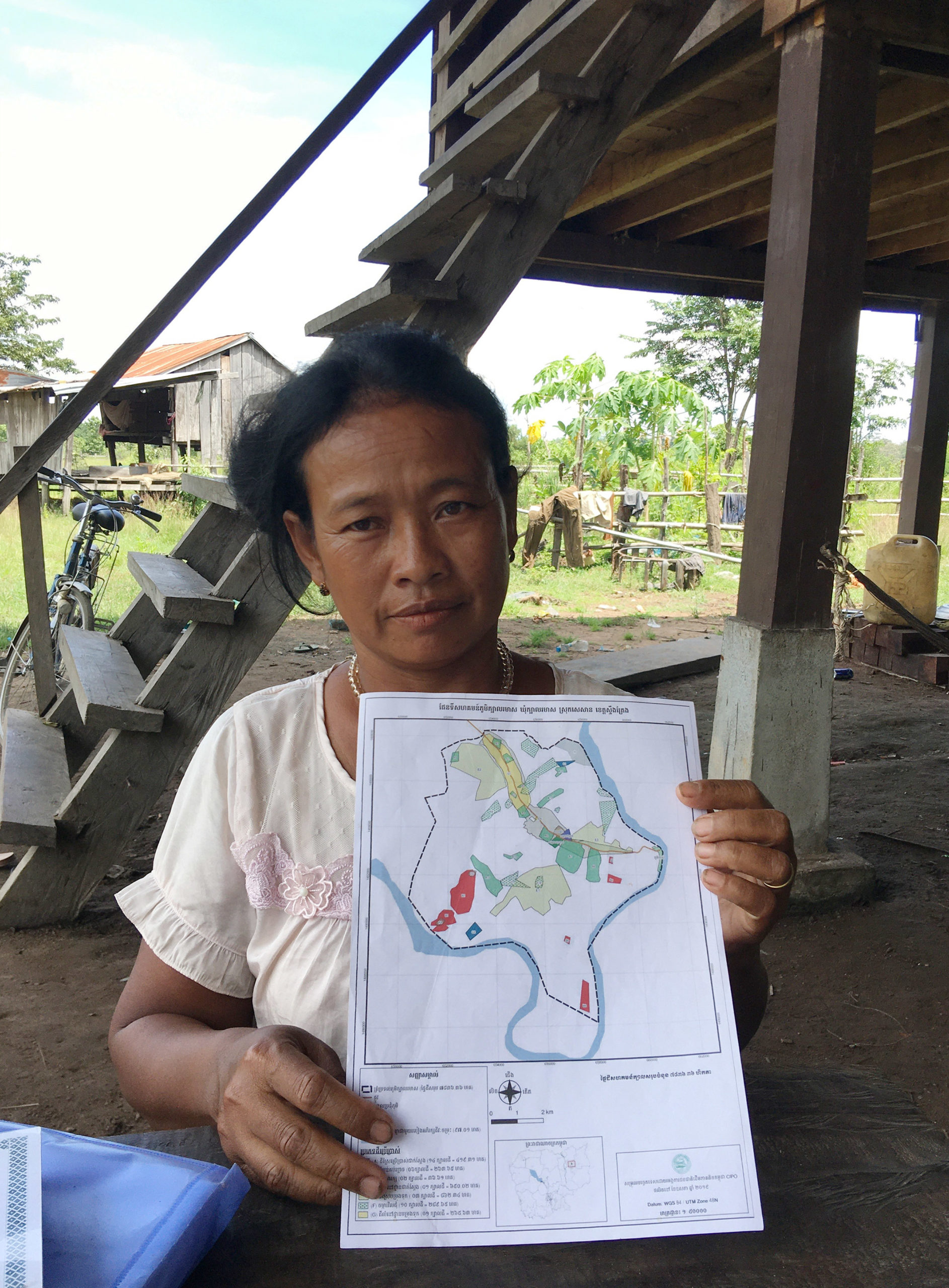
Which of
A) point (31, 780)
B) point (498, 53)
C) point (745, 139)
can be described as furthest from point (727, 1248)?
point (745, 139)

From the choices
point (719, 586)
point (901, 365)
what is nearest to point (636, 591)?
point (719, 586)

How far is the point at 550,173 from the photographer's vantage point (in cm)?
298

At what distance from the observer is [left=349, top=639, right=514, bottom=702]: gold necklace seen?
4.68 feet

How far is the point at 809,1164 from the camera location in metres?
1.03

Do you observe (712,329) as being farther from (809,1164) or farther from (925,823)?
(809,1164)

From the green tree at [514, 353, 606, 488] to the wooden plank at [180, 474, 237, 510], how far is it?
47.8 feet

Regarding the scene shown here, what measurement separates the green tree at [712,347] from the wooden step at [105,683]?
87.2 feet

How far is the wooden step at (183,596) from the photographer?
314 cm

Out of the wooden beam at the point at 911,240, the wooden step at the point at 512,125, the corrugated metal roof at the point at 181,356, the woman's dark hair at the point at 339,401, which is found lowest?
the woman's dark hair at the point at 339,401

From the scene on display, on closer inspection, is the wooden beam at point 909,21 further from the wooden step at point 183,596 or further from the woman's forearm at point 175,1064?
the woman's forearm at point 175,1064

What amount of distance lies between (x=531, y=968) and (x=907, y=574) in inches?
323

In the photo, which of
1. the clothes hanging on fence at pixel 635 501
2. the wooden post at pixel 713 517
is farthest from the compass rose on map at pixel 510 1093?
the clothes hanging on fence at pixel 635 501

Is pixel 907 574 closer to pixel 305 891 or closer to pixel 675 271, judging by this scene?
pixel 675 271

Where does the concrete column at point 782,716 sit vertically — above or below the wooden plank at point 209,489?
below
